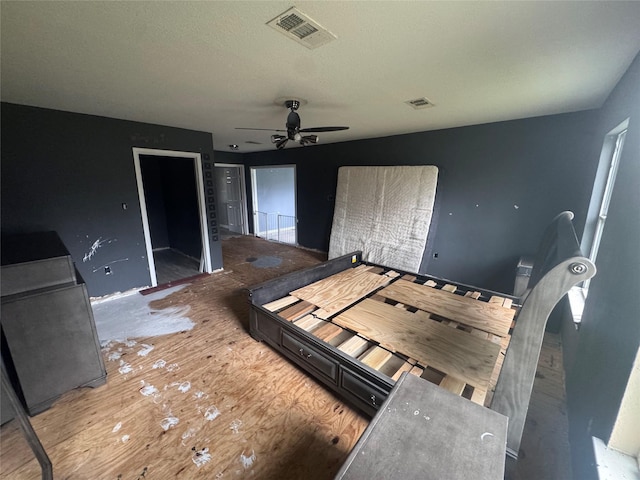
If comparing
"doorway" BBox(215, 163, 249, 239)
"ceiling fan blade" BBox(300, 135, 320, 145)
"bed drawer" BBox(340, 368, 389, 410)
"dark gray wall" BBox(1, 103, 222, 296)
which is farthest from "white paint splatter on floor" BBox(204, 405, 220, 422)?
"doorway" BBox(215, 163, 249, 239)

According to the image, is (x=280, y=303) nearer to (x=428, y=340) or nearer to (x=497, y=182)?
(x=428, y=340)

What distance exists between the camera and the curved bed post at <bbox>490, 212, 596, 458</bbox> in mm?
969

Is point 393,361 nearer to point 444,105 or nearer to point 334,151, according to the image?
point 444,105

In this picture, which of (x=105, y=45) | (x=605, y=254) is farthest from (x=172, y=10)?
(x=605, y=254)

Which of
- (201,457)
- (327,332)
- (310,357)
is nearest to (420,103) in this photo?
(327,332)

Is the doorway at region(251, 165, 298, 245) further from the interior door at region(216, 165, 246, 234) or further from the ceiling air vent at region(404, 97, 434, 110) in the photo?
the ceiling air vent at region(404, 97, 434, 110)

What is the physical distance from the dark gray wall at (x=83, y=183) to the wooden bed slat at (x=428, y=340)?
3.31 metres

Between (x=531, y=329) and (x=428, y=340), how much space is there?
88cm

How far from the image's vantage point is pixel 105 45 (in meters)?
1.48

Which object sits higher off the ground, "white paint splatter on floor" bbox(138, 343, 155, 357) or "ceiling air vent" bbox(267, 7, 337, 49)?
"ceiling air vent" bbox(267, 7, 337, 49)

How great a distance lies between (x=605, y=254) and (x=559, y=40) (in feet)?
4.33

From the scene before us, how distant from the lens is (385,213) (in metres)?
4.21

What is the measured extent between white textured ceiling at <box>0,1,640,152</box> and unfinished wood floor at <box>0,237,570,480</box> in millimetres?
2421

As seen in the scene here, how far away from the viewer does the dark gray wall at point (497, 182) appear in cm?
285
